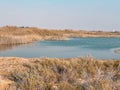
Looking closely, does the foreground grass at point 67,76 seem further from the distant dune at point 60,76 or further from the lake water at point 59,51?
the lake water at point 59,51

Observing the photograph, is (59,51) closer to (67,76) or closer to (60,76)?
(60,76)

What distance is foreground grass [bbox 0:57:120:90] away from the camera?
27.6 feet

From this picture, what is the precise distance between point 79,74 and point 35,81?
2105mm

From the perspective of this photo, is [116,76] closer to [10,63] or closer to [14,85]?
[14,85]

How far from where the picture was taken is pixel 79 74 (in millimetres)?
10359

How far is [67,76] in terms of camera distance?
987 cm

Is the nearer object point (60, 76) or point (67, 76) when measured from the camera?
point (67, 76)

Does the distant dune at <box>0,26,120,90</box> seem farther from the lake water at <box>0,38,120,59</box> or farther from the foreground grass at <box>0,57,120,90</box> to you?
the lake water at <box>0,38,120,59</box>

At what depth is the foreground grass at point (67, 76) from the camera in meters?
8.41

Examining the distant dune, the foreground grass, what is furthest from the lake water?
the foreground grass

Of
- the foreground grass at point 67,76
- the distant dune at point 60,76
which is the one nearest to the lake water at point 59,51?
the distant dune at point 60,76

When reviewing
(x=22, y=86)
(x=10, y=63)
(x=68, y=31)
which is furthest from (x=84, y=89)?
(x=68, y=31)

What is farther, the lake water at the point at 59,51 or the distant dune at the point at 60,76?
the lake water at the point at 59,51

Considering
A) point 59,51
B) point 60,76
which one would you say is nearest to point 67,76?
point 60,76
